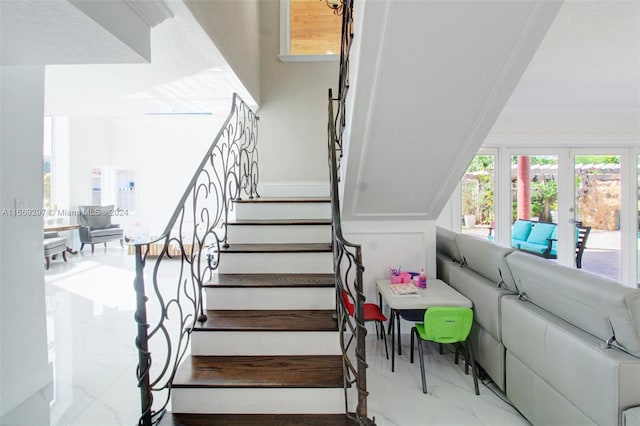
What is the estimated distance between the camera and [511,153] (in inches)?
196

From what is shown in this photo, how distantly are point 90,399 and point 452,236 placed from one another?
3.37 meters

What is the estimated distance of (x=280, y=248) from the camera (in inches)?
106

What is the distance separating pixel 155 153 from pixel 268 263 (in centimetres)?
724

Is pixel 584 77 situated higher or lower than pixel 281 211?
higher

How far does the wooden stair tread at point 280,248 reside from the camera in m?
2.60

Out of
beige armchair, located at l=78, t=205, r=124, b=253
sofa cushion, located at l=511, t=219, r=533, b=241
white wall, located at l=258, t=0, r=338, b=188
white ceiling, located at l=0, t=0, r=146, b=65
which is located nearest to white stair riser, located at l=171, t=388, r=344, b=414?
white ceiling, located at l=0, t=0, r=146, b=65

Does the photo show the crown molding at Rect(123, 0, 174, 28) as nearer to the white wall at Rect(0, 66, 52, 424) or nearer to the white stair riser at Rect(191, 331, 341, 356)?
the white wall at Rect(0, 66, 52, 424)

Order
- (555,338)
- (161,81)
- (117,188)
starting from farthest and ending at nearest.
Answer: (117,188) → (161,81) → (555,338)

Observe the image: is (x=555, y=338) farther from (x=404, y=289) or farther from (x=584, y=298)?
(x=404, y=289)

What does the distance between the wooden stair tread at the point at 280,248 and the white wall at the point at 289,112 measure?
1.61 meters

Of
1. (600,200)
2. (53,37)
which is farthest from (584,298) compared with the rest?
Result: (600,200)

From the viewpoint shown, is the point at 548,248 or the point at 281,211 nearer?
the point at 281,211

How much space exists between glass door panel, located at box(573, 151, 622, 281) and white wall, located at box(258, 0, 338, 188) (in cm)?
420

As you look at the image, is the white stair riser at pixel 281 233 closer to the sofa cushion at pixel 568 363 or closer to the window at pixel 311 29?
the sofa cushion at pixel 568 363
